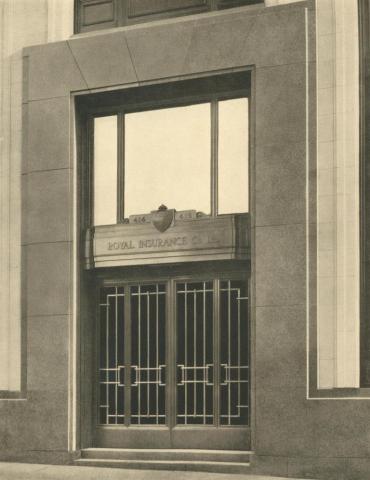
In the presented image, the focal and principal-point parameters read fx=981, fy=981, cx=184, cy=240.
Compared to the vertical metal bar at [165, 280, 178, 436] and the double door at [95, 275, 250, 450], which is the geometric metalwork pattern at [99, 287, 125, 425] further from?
the vertical metal bar at [165, 280, 178, 436]

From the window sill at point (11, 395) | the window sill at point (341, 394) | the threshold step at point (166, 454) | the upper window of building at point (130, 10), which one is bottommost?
the threshold step at point (166, 454)

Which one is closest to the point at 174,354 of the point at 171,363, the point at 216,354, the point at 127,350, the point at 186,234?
the point at 171,363

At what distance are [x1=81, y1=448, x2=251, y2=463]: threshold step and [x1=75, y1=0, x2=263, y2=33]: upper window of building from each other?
676 centimetres

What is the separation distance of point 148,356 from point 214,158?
3243mm

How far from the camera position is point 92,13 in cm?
1612

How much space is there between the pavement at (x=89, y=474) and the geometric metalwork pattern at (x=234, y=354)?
41.9 inches

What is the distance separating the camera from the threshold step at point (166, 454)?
46.9 ft

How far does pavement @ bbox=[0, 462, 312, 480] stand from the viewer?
13.9 metres

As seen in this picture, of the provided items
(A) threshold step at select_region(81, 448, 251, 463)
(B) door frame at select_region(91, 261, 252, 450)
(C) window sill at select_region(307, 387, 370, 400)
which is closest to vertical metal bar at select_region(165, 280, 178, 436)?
(B) door frame at select_region(91, 261, 252, 450)

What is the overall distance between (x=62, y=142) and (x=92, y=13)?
7.37ft

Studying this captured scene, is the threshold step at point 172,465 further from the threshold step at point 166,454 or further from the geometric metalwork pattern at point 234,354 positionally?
the geometric metalwork pattern at point 234,354

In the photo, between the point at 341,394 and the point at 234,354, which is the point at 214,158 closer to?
the point at 234,354

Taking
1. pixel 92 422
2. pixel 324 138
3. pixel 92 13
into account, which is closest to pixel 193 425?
pixel 92 422

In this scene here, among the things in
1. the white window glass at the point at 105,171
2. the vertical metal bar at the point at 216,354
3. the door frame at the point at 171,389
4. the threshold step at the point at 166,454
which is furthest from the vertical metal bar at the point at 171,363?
the white window glass at the point at 105,171
